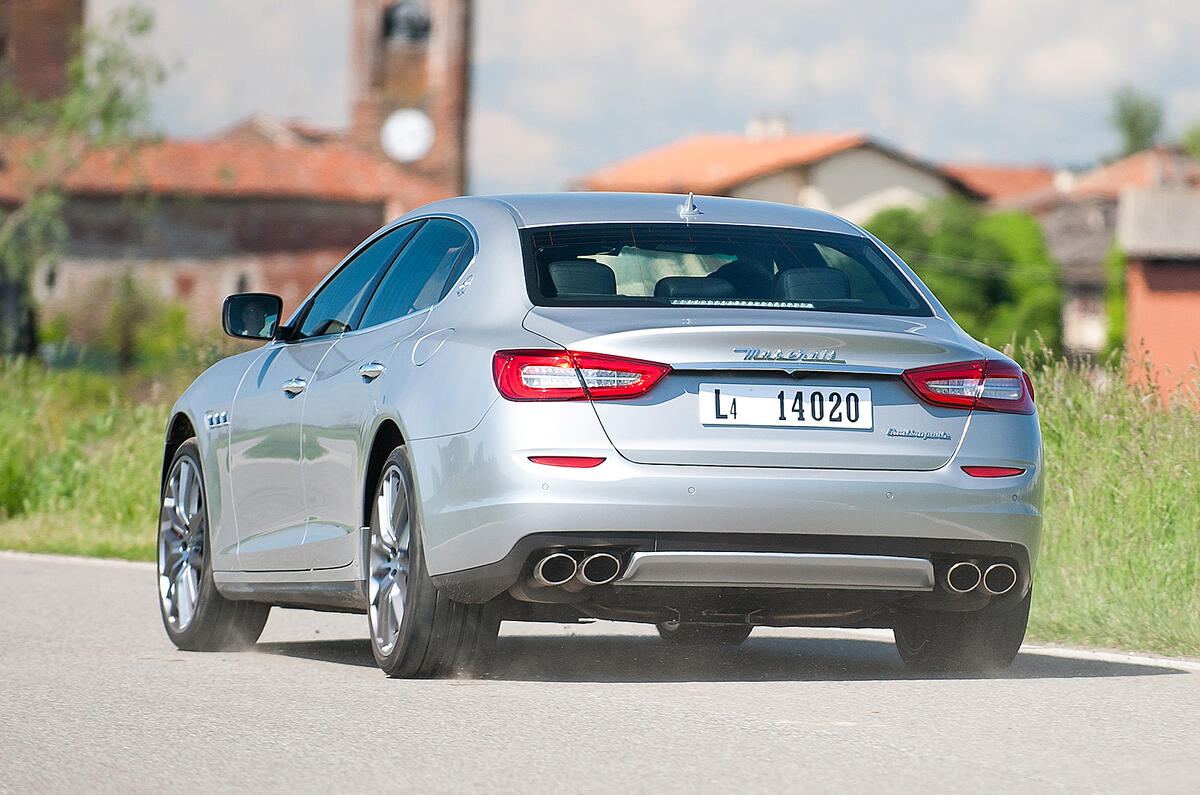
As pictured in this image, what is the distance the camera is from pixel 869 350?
6.74 m

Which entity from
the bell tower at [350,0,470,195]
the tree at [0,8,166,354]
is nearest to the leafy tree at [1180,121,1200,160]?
the bell tower at [350,0,470,195]

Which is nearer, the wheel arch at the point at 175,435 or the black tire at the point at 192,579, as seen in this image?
the black tire at the point at 192,579

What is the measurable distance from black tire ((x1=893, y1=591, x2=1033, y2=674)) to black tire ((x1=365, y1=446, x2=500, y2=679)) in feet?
5.12

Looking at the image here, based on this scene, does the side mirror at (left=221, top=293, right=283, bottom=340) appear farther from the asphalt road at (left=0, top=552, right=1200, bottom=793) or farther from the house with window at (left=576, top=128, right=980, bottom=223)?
the house with window at (left=576, top=128, right=980, bottom=223)

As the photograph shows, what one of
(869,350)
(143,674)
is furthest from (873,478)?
(143,674)

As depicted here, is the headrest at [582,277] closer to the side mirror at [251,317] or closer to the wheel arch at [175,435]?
the side mirror at [251,317]

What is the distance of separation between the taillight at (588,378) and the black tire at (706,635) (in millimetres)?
2409

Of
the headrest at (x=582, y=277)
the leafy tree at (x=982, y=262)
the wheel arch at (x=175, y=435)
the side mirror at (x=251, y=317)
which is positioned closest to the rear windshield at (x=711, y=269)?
the headrest at (x=582, y=277)

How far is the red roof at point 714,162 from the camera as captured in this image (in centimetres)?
10650

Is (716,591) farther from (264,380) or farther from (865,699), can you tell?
(264,380)

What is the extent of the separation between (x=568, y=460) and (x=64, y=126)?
5458cm

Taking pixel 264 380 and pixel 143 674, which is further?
pixel 264 380

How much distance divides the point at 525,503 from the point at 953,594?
1.52 metres

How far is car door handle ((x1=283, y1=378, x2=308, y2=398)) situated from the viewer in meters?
8.14
